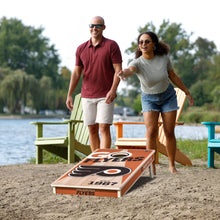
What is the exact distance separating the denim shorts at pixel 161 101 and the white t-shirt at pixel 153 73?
0.19 ft

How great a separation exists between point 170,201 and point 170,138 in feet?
3.54

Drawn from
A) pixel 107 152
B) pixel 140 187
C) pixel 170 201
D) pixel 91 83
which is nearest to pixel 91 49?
pixel 91 83

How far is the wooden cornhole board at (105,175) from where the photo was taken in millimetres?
2793

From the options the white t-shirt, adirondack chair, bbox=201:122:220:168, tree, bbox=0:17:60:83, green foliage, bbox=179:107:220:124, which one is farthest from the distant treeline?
the white t-shirt

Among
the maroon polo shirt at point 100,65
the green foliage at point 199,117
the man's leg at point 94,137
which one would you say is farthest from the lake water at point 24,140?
the maroon polo shirt at point 100,65

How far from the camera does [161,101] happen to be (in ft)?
11.6

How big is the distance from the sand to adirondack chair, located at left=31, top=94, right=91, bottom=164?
5.22 ft

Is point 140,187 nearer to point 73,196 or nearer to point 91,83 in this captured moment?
point 73,196

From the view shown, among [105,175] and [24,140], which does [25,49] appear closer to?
[24,140]

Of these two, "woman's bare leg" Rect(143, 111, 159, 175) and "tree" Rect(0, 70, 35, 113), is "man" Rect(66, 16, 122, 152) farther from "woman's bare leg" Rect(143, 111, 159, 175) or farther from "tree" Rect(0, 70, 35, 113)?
"tree" Rect(0, 70, 35, 113)

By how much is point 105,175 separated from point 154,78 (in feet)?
3.45

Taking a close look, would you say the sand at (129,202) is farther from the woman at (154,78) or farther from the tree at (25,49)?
the tree at (25,49)

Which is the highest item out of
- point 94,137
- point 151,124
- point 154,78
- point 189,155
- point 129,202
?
point 154,78

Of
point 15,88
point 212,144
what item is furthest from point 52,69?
point 212,144
